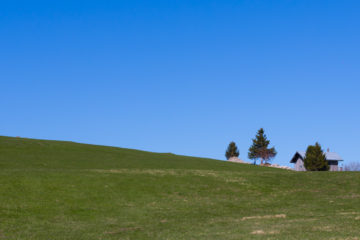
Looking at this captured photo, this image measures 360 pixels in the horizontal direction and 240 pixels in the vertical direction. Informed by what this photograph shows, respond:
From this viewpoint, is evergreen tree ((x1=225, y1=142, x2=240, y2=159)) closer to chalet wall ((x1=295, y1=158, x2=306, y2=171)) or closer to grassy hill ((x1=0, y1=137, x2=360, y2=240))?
chalet wall ((x1=295, y1=158, x2=306, y2=171))

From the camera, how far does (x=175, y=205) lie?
3641cm

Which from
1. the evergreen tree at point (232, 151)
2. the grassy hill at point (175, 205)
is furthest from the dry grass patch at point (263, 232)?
the evergreen tree at point (232, 151)

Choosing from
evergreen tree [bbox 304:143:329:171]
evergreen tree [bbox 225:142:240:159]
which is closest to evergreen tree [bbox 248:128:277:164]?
evergreen tree [bbox 225:142:240:159]

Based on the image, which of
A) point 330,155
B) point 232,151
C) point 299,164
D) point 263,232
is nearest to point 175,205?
point 263,232

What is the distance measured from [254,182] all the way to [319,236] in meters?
28.8

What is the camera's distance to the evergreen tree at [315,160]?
10812cm

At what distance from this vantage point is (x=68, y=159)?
6662cm

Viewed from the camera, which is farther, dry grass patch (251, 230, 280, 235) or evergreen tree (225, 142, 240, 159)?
evergreen tree (225, 142, 240, 159)

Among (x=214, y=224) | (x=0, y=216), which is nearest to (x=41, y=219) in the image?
(x=0, y=216)

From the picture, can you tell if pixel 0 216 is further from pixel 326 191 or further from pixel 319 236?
pixel 326 191

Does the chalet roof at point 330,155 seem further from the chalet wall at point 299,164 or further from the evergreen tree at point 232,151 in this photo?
the evergreen tree at point 232,151

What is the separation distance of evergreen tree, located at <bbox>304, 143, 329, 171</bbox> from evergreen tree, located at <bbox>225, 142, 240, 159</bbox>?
51696mm

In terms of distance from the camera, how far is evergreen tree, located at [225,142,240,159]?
527 ft

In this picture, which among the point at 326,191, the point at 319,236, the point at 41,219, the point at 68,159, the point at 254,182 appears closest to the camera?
the point at 319,236
